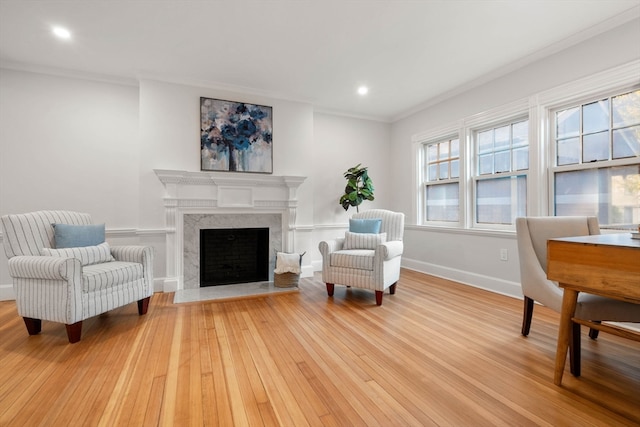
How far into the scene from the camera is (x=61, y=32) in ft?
8.51

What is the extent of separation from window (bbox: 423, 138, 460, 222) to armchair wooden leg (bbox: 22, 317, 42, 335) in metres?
4.52

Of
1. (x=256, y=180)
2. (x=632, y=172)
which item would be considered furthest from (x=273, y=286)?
(x=632, y=172)

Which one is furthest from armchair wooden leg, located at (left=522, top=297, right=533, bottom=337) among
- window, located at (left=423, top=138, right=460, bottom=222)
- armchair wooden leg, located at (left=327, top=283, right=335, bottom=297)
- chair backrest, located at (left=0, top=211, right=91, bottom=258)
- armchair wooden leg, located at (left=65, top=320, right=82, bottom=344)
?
chair backrest, located at (left=0, top=211, right=91, bottom=258)

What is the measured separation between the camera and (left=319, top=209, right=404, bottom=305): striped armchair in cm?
292

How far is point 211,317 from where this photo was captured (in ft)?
8.55

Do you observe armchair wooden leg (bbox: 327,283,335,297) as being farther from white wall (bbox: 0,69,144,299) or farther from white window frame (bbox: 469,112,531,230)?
white wall (bbox: 0,69,144,299)

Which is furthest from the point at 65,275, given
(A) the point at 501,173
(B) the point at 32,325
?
(A) the point at 501,173

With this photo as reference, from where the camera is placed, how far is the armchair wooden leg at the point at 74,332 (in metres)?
2.08

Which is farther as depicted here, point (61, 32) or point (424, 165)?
point (424, 165)

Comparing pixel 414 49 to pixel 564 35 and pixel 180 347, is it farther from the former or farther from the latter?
pixel 180 347

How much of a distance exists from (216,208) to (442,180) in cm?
317

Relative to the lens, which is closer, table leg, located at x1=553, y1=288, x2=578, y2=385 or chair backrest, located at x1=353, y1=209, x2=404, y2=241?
table leg, located at x1=553, y1=288, x2=578, y2=385

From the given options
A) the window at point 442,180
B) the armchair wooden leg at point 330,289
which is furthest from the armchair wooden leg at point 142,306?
the window at point 442,180

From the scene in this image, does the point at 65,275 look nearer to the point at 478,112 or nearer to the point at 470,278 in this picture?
the point at 470,278
